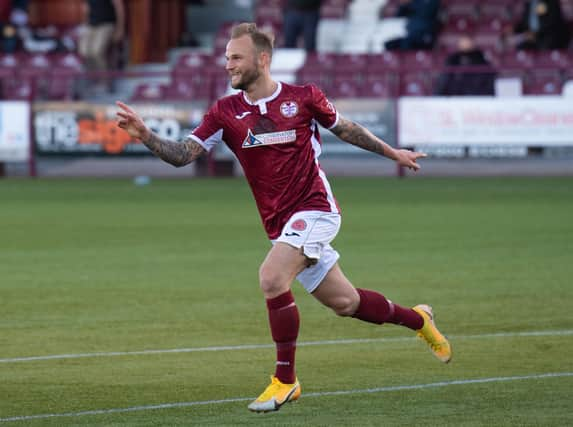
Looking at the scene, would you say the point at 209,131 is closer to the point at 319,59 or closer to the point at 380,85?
the point at 380,85

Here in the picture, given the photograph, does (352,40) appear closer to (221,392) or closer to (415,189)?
(415,189)

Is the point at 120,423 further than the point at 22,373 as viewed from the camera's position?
No

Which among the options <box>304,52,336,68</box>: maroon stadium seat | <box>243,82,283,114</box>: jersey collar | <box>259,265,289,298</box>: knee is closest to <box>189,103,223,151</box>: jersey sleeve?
<box>243,82,283,114</box>: jersey collar

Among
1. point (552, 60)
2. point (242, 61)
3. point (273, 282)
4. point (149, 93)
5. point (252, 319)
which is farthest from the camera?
point (149, 93)

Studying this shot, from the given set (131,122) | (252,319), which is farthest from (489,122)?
(131,122)

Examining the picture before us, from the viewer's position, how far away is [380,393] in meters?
7.61

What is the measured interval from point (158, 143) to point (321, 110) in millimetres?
945

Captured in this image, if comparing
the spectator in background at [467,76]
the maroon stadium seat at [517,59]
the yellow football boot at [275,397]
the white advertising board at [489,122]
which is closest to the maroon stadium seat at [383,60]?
the spectator in background at [467,76]

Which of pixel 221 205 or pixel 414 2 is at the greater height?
pixel 414 2

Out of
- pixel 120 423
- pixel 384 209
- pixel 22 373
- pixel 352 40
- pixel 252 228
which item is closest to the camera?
pixel 120 423

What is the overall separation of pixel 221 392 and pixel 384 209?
40.8 ft

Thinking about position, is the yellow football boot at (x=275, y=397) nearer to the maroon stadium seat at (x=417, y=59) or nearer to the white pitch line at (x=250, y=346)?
the white pitch line at (x=250, y=346)

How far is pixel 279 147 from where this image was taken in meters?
7.41

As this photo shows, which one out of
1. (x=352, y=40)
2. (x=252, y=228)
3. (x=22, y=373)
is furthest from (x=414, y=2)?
(x=22, y=373)
